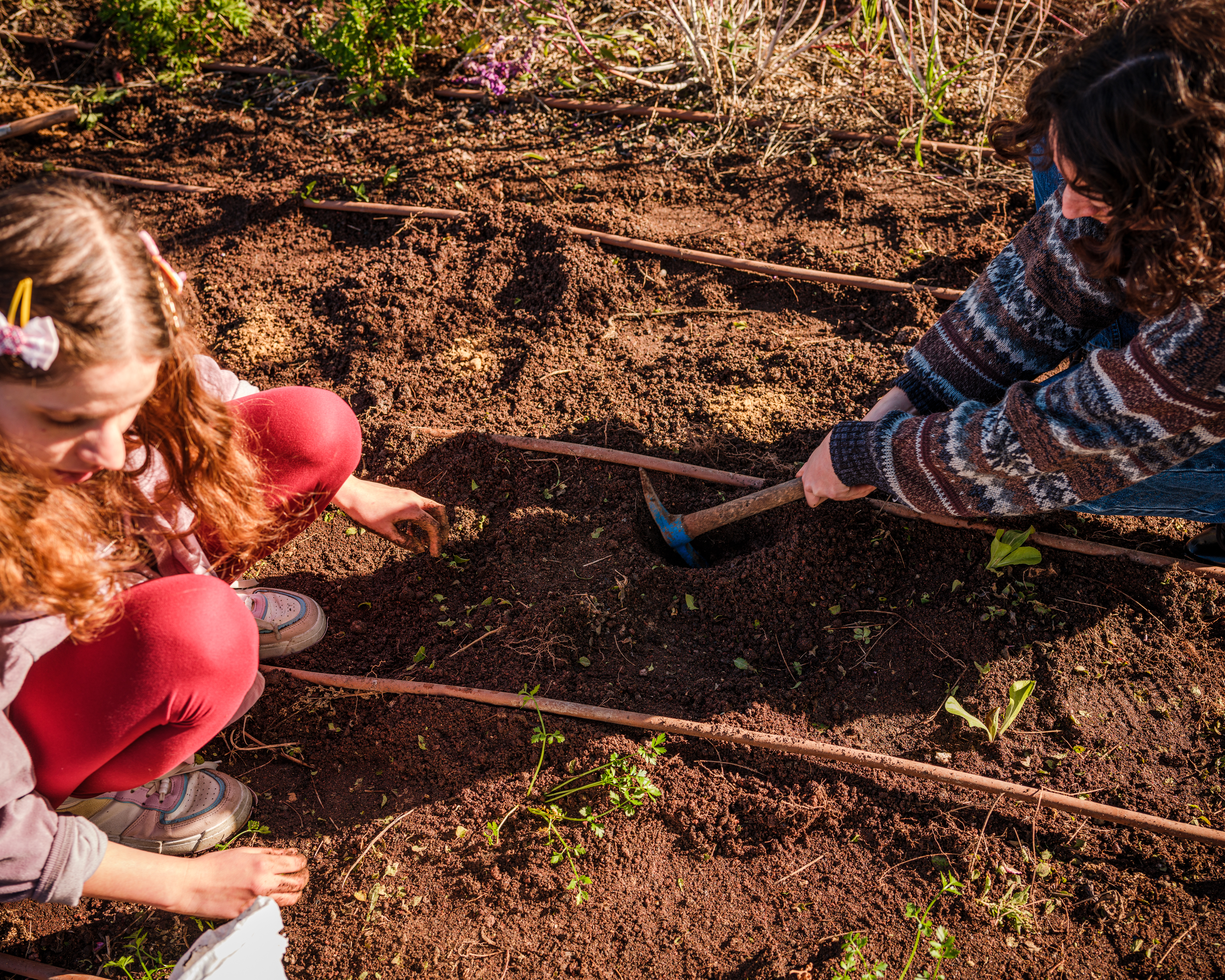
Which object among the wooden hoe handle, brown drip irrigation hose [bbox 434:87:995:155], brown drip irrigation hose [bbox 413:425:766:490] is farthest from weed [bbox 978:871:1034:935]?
brown drip irrigation hose [bbox 434:87:995:155]

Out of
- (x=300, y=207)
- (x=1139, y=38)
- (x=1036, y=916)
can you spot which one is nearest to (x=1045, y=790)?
(x=1036, y=916)

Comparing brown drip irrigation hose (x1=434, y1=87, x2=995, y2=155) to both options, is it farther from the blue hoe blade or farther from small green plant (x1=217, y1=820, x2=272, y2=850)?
small green plant (x1=217, y1=820, x2=272, y2=850)

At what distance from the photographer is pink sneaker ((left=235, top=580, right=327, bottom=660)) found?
1935 millimetres

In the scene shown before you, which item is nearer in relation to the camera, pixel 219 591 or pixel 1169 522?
pixel 219 591

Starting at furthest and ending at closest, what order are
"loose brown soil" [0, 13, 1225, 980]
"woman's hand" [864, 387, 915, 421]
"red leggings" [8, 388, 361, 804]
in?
"woman's hand" [864, 387, 915, 421]
"loose brown soil" [0, 13, 1225, 980]
"red leggings" [8, 388, 361, 804]

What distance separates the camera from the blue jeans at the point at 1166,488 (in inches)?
66.6

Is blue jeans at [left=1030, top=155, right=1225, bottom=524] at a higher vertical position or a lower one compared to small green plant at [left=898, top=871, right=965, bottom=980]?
higher

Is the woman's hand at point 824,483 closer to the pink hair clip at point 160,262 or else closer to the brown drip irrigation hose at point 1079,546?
the brown drip irrigation hose at point 1079,546

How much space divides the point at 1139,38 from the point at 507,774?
187 centimetres

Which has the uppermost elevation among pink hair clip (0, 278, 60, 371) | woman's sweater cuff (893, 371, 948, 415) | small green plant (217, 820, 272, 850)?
pink hair clip (0, 278, 60, 371)

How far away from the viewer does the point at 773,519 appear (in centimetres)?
215

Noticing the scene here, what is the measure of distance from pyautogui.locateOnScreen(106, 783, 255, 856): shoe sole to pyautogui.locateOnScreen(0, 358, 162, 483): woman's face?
90 cm

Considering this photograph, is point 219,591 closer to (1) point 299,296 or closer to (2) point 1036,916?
(1) point 299,296

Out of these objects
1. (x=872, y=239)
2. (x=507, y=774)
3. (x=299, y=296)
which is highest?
(x=872, y=239)
